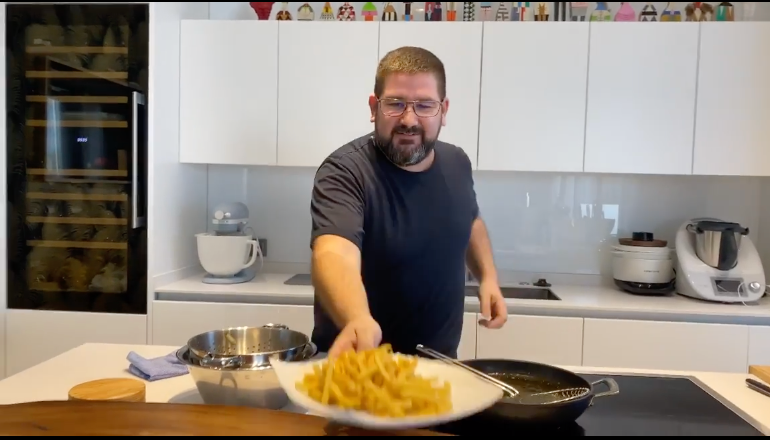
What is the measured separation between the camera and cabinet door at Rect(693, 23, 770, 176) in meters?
2.44

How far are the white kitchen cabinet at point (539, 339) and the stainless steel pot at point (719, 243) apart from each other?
1.97ft

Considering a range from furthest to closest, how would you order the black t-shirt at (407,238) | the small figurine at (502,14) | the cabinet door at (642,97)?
1. the small figurine at (502,14)
2. the cabinet door at (642,97)
3. the black t-shirt at (407,238)

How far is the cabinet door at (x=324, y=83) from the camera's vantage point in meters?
2.60

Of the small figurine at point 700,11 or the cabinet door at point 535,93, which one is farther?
the small figurine at point 700,11

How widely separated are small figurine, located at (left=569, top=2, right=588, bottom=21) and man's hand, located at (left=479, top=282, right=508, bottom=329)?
160 cm

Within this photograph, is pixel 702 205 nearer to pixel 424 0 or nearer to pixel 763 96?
pixel 763 96

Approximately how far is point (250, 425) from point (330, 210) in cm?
56

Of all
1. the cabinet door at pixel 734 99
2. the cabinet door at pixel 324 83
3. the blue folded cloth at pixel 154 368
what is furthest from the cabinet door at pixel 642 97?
the blue folded cloth at pixel 154 368

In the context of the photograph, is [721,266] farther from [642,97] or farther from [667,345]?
[642,97]

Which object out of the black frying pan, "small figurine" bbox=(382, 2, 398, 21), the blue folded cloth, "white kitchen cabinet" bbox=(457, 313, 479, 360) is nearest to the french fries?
the black frying pan

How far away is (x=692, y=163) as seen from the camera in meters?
2.51

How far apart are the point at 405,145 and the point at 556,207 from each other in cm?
162

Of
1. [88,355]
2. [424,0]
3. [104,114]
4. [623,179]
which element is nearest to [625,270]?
[623,179]

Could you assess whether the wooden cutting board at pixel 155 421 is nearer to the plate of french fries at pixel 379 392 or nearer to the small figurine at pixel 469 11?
the plate of french fries at pixel 379 392
